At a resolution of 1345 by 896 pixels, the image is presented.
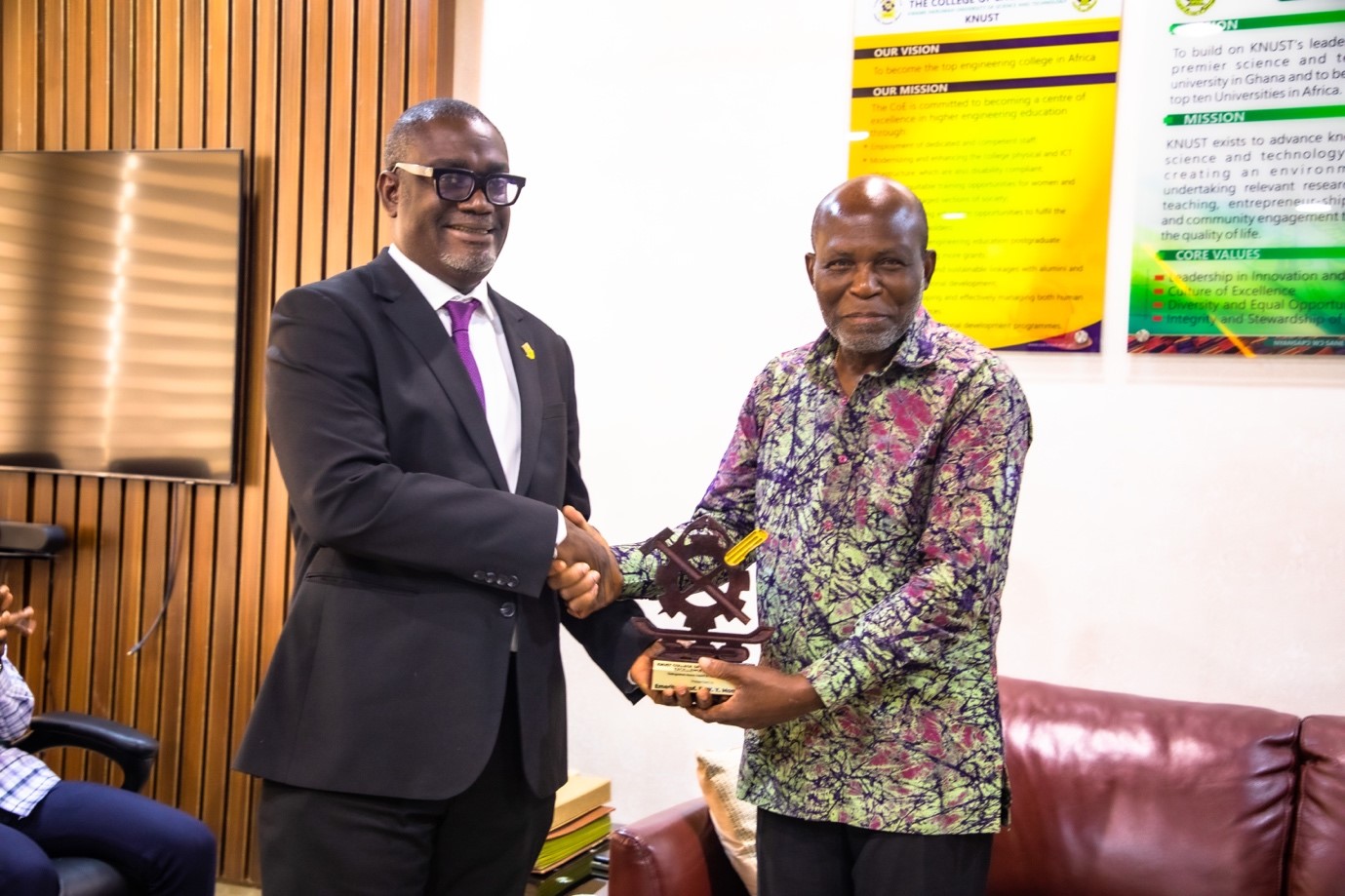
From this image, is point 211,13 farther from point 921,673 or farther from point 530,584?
point 921,673

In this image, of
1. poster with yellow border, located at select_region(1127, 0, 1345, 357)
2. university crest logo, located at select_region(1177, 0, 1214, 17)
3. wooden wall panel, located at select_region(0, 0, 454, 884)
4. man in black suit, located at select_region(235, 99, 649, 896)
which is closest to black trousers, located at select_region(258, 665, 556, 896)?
man in black suit, located at select_region(235, 99, 649, 896)

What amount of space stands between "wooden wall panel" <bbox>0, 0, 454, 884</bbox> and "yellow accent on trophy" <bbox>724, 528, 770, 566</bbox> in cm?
217

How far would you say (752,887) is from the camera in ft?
8.45

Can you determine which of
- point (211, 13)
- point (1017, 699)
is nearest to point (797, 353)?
point (1017, 699)

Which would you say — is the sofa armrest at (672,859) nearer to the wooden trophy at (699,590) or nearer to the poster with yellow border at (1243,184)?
the wooden trophy at (699,590)

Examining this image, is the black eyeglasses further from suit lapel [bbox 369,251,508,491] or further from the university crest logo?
the university crest logo

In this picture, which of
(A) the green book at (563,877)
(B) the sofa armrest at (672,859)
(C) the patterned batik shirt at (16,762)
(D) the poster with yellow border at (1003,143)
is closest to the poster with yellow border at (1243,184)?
(D) the poster with yellow border at (1003,143)

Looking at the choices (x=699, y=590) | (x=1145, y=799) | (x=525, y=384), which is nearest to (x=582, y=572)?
(x=699, y=590)

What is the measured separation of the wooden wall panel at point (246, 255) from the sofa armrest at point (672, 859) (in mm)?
1705

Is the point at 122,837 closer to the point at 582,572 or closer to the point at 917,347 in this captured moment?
the point at 582,572

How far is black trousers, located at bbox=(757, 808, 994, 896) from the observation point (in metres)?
1.69

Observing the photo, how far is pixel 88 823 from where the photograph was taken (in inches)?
105

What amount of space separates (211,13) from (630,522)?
7.13 ft

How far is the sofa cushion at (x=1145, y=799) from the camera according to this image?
248cm
